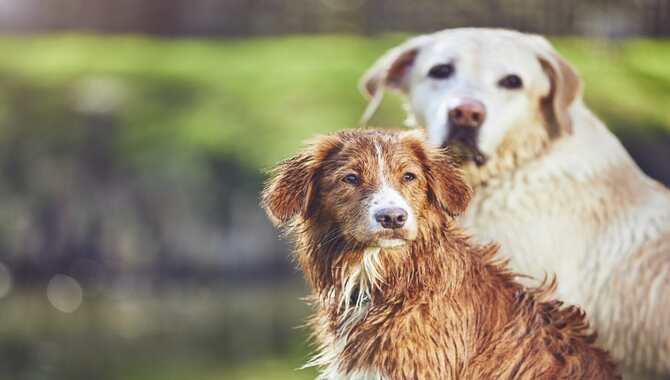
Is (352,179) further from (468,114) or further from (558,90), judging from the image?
(558,90)

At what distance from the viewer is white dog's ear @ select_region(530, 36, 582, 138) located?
208 inches

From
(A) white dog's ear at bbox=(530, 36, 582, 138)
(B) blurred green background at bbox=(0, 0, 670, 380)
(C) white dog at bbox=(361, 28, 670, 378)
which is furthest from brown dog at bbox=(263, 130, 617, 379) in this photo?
(B) blurred green background at bbox=(0, 0, 670, 380)

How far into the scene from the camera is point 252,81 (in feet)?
28.3

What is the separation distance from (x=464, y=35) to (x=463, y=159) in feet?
2.22

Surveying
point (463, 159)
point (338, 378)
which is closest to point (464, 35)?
point (463, 159)

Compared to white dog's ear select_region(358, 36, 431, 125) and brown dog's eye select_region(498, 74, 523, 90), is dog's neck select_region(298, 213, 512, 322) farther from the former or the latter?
white dog's ear select_region(358, 36, 431, 125)

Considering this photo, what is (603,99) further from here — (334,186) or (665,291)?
(334,186)

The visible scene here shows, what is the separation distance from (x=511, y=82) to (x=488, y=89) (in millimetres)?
139

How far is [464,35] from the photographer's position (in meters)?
5.36

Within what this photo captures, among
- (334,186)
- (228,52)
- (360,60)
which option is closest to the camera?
(334,186)

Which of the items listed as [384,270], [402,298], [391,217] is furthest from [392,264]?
[391,217]

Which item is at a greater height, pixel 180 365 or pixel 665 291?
pixel 665 291

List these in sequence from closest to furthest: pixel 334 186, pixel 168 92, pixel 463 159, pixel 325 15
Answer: pixel 334 186 → pixel 463 159 → pixel 325 15 → pixel 168 92

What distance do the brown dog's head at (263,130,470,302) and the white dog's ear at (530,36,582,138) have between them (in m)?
1.35
